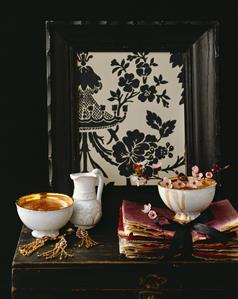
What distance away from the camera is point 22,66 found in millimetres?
1566

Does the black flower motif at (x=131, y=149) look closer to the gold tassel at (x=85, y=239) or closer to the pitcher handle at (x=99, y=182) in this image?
the pitcher handle at (x=99, y=182)

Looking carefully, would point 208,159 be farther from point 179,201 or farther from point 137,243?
point 137,243

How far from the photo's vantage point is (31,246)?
134cm

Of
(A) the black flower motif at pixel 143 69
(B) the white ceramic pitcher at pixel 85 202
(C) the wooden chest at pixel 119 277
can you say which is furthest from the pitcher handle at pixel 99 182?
(A) the black flower motif at pixel 143 69

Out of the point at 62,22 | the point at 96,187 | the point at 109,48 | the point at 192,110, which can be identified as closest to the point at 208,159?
the point at 192,110

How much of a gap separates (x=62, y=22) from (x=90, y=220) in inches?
23.8

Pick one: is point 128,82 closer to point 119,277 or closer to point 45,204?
point 45,204

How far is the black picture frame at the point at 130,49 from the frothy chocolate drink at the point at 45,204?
4.2 inches

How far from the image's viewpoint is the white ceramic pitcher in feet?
4.74

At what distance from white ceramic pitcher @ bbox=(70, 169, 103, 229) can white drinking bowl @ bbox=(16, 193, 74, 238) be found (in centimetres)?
3

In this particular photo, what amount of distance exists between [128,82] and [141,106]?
85 millimetres

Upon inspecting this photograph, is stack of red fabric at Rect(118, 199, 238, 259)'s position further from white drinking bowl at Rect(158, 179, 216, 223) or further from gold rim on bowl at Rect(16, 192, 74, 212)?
gold rim on bowl at Rect(16, 192, 74, 212)

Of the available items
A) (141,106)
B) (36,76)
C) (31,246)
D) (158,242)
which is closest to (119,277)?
(158,242)

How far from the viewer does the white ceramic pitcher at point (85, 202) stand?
144 centimetres
